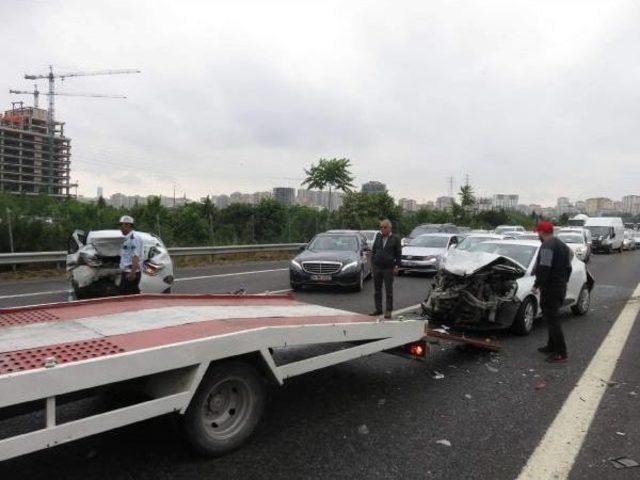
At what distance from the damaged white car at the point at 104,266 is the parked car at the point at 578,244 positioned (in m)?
19.6

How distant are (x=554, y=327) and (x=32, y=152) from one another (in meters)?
114

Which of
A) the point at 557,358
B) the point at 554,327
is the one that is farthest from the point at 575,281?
the point at 557,358

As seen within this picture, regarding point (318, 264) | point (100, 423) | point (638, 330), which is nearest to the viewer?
point (100, 423)

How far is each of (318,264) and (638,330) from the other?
270 inches

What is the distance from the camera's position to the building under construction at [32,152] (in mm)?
94750

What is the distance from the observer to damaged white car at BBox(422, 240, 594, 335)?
26.2 feet

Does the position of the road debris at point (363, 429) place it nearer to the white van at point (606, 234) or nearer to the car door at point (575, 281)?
the car door at point (575, 281)

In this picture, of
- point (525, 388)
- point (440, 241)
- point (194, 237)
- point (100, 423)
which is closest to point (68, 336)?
point (100, 423)

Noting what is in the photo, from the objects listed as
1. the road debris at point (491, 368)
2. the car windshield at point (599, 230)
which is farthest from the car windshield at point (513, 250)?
the car windshield at point (599, 230)

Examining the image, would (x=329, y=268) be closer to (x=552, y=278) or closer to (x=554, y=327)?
(x=552, y=278)

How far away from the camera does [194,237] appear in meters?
24.6

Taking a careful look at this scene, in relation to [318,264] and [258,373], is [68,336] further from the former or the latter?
Answer: [318,264]

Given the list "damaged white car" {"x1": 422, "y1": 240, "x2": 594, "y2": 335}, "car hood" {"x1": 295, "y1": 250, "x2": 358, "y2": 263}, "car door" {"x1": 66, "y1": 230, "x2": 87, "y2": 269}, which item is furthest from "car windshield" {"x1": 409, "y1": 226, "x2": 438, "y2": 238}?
"car door" {"x1": 66, "y1": 230, "x2": 87, "y2": 269}

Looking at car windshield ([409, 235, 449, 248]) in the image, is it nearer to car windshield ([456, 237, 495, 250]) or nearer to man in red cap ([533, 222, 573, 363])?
car windshield ([456, 237, 495, 250])
